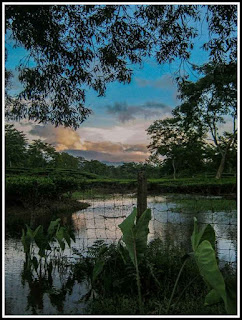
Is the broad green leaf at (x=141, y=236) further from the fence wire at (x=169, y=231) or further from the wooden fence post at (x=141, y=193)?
the wooden fence post at (x=141, y=193)

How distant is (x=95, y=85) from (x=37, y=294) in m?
2.82

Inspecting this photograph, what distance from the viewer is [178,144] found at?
28.4 m

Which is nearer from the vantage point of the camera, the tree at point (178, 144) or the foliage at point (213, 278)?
the foliage at point (213, 278)

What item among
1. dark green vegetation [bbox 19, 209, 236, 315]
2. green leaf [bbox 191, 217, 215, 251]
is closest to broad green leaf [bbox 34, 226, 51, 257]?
dark green vegetation [bbox 19, 209, 236, 315]

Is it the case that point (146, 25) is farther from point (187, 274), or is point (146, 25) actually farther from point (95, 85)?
point (187, 274)

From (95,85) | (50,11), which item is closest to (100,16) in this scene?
(50,11)

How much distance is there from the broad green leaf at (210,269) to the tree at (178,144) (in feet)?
78.6

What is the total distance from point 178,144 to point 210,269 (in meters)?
26.5

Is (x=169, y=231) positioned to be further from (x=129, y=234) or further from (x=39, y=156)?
(x=39, y=156)

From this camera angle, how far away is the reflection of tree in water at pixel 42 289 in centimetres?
325

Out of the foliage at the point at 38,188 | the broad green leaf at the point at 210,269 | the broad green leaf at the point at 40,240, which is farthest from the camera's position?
the foliage at the point at 38,188

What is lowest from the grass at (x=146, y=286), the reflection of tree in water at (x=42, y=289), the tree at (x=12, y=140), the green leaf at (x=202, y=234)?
the reflection of tree in water at (x=42, y=289)

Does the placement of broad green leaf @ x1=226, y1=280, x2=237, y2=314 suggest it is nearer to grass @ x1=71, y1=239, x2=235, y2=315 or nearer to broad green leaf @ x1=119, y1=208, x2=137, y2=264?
grass @ x1=71, y1=239, x2=235, y2=315

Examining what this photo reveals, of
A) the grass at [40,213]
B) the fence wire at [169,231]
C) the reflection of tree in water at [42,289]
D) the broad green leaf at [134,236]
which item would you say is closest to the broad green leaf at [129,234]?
the broad green leaf at [134,236]
